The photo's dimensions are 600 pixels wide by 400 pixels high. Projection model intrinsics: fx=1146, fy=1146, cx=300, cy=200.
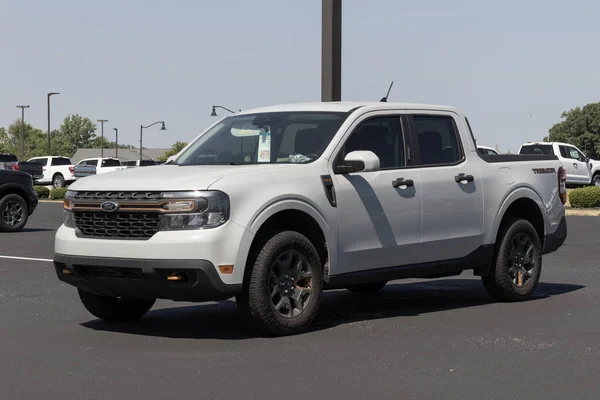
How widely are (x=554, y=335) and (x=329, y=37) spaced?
321 inches

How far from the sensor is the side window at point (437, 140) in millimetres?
10266

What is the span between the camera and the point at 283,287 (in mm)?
8758

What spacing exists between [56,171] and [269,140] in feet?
190

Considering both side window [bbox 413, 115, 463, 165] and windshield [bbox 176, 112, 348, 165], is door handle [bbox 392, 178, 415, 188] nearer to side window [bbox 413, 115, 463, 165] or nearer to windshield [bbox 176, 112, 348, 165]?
side window [bbox 413, 115, 463, 165]

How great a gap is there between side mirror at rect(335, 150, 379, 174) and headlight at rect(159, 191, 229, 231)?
129cm

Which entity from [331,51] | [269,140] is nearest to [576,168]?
[331,51]

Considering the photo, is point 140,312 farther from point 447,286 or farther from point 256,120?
point 447,286

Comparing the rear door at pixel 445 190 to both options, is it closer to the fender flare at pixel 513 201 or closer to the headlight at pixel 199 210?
the fender flare at pixel 513 201

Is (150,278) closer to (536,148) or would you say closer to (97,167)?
(536,148)

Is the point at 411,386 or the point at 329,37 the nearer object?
the point at 411,386

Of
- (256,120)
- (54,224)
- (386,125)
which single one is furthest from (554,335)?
(54,224)

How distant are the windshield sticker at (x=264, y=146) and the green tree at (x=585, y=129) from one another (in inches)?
4543

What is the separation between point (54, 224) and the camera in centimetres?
2734

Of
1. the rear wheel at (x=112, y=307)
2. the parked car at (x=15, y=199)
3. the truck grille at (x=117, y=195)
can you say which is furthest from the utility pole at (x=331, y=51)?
the parked car at (x=15, y=199)
